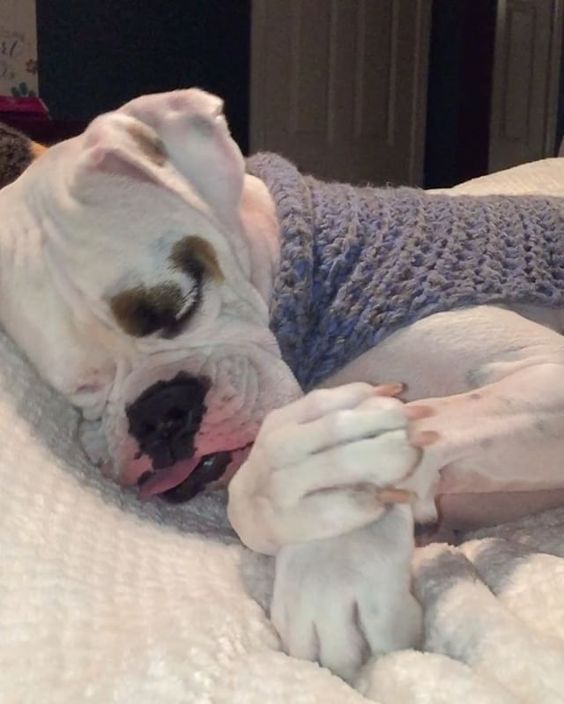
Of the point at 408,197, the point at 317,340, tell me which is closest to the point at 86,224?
the point at 317,340

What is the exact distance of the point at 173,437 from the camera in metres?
1.04

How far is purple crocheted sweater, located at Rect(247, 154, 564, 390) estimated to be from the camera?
1095 mm

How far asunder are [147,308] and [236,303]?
4.0 inches

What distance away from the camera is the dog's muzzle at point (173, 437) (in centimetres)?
103

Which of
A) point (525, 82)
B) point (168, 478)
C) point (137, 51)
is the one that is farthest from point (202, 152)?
point (525, 82)

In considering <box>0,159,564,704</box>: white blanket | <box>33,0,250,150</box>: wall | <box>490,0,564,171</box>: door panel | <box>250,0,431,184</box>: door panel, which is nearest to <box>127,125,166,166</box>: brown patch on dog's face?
<box>0,159,564,704</box>: white blanket

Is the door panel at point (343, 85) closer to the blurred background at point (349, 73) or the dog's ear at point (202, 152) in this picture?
the blurred background at point (349, 73)

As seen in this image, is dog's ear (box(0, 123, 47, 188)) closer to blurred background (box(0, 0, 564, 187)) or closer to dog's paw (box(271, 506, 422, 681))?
dog's paw (box(271, 506, 422, 681))

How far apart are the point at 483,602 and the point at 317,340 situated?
0.45m

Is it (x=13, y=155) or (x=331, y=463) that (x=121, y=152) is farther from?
(x=13, y=155)

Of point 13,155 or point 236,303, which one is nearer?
point 236,303

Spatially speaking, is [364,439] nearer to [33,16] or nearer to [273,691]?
[273,691]

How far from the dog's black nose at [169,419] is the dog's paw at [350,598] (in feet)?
0.96

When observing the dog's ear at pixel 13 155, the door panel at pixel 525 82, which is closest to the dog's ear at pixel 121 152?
the dog's ear at pixel 13 155
